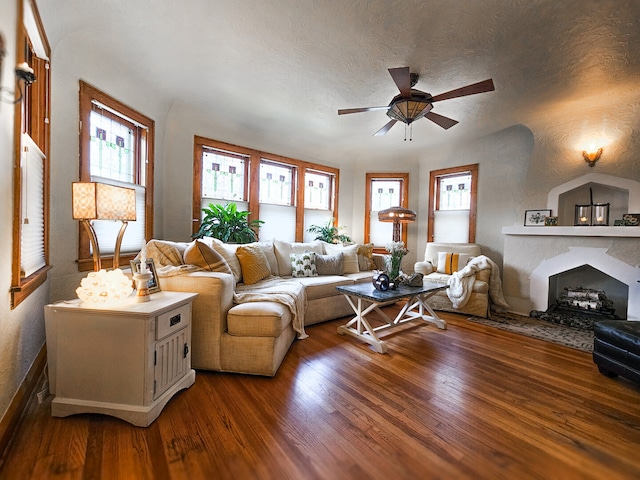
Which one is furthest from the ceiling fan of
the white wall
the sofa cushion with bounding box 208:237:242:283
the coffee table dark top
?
the white wall

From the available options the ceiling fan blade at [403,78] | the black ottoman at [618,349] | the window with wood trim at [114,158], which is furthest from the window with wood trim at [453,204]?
the window with wood trim at [114,158]

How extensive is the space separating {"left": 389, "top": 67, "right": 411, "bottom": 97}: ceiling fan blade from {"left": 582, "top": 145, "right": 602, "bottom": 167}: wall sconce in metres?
2.57

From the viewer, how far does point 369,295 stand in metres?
2.68

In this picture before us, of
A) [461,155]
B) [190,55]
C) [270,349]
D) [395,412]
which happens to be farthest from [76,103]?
[461,155]

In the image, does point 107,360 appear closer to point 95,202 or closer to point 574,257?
point 95,202

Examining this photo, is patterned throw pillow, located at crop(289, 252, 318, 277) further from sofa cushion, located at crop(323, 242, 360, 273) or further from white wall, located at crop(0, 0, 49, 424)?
white wall, located at crop(0, 0, 49, 424)

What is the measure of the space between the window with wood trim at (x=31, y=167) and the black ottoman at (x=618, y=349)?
379 centimetres

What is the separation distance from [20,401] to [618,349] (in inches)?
151

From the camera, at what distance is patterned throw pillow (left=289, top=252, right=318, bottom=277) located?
11.9ft

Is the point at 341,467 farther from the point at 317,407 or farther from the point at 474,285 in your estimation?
the point at 474,285

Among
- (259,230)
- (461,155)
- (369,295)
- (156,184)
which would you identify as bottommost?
(369,295)

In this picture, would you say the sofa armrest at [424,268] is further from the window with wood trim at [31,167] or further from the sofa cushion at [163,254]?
the window with wood trim at [31,167]

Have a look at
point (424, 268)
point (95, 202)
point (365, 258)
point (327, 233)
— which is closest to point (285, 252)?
point (365, 258)

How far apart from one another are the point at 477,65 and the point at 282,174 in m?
3.09
